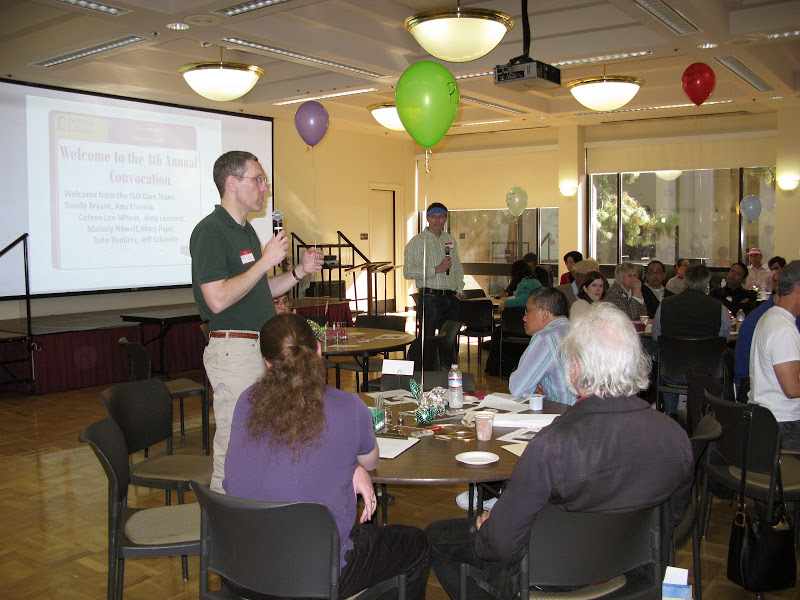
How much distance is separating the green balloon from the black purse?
96.1 inches

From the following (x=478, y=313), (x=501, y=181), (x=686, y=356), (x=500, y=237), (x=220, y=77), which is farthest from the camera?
(x=500, y=237)

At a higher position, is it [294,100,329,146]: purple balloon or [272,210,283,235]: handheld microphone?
[294,100,329,146]: purple balloon

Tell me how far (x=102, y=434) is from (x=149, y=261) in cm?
739

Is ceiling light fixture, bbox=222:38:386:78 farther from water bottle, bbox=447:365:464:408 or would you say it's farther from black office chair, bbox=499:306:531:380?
water bottle, bbox=447:365:464:408

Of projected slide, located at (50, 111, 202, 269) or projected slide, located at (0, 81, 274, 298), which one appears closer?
projected slide, located at (0, 81, 274, 298)

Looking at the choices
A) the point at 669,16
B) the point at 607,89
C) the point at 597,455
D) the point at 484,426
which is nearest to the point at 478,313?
the point at 607,89

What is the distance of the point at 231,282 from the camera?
2920mm

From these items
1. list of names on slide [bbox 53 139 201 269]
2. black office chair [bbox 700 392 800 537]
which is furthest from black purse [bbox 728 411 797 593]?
list of names on slide [bbox 53 139 201 269]

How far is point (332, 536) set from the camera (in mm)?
1945

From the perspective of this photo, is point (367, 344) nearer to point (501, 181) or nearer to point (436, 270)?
point (436, 270)

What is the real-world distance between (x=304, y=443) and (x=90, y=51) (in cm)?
677

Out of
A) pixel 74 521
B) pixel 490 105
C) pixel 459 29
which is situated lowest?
pixel 74 521

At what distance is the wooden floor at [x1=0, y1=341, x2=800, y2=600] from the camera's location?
3.27 m

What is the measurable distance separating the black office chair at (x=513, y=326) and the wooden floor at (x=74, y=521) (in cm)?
311
